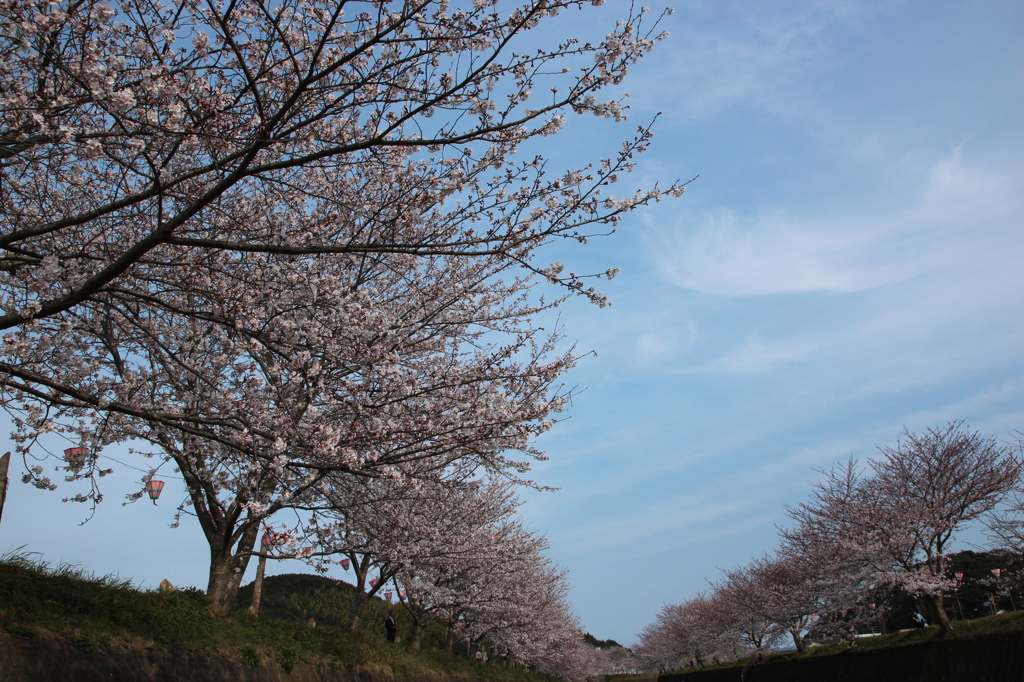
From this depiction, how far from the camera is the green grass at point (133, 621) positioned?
6.83 metres

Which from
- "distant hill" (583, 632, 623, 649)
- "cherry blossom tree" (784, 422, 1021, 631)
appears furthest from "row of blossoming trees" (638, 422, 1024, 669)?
"distant hill" (583, 632, 623, 649)

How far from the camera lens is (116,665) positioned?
707 centimetres

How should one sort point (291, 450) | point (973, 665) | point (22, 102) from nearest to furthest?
point (22, 102)
point (291, 450)
point (973, 665)

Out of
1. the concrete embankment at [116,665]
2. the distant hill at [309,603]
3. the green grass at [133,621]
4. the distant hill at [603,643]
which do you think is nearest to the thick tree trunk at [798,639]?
the distant hill at [309,603]

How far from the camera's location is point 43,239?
7.37 metres

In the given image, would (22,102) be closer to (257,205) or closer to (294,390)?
(257,205)

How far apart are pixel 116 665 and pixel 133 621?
96 centimetres

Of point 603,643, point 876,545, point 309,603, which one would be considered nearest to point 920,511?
point 876,545

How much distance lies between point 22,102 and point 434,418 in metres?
4.90

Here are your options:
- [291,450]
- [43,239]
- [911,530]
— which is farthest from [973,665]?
[43,239]

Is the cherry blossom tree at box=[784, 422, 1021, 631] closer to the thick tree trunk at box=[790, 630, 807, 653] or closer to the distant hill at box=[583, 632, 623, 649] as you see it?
the thick tree trunk at box=[790, 630, 807, 653]

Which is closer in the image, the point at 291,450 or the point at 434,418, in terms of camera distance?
the point at 291,450

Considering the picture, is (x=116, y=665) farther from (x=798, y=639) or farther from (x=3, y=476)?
(x=798, y=639)

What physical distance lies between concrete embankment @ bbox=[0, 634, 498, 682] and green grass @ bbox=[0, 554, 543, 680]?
0.11 m
